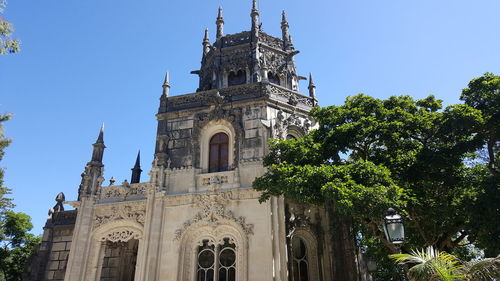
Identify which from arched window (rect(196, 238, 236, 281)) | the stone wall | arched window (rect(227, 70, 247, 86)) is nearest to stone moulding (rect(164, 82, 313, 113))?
arched window (rect(227, 70, 247, 86))

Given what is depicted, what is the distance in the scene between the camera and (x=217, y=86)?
77.7 ft

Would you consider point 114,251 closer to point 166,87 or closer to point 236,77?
point 166,87

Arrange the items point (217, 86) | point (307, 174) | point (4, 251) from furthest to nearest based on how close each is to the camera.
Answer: point (4, 251), point (217, 86), point (307, 174)

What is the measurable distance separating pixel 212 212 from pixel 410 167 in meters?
8.46

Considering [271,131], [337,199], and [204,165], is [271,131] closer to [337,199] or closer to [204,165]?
[204,165]

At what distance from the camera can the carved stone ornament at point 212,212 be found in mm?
17344

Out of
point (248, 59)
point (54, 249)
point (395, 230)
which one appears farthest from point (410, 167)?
point (54, 249)


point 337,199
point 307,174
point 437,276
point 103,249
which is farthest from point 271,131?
point 437,276

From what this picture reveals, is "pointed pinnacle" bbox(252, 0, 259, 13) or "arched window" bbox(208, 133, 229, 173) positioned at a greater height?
"pointed pinnacle" bbox(252, 0, 259, 13)

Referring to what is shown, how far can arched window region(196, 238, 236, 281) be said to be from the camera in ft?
55.4

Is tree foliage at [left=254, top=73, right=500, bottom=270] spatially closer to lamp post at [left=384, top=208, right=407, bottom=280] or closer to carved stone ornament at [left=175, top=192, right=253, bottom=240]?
carved stone ornament at [left=175, top=192, right=253, bottom=240]

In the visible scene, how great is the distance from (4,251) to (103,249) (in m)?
18.2

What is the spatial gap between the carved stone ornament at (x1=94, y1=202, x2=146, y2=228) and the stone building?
1.9 inches

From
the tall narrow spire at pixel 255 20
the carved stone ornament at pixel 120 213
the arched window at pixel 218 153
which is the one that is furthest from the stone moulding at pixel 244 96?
the carved stone ornament at pixel 120 213
